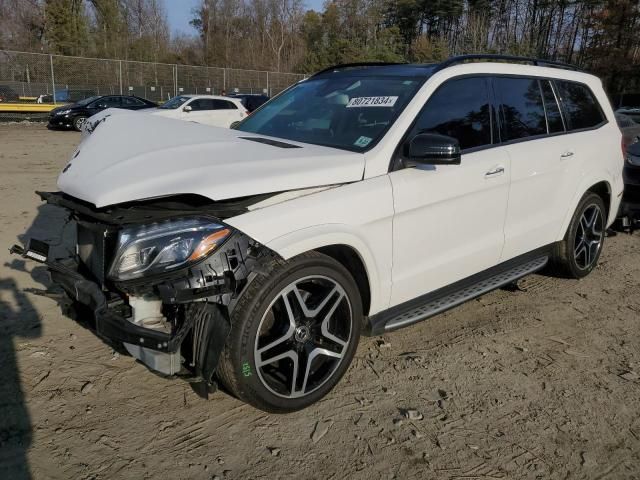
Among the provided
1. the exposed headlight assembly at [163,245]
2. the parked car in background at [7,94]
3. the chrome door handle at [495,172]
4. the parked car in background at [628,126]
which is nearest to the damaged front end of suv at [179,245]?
the exposed headlight assembly at [163,245]

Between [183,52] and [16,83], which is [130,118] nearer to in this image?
[16,83]

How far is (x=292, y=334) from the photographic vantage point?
2.93 meters

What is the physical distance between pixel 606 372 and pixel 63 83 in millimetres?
29545

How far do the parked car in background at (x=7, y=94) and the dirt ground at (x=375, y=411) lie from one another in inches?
992

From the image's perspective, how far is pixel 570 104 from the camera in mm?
4867

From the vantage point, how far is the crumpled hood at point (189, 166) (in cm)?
256

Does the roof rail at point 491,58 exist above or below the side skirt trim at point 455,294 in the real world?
above

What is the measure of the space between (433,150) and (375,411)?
58.6 inches

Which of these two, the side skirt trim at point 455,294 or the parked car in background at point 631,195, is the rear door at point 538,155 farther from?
the parked car in background at point 631,195

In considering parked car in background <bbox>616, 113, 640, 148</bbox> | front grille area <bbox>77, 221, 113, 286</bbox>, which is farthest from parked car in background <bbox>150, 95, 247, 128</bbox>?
front grille area <bbox>77, 221, 113, 286</bbox>

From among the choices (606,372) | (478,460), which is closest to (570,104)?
(606,372)

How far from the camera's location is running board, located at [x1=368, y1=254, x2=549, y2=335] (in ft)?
11.0

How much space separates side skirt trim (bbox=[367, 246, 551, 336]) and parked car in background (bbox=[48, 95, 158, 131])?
18.2m

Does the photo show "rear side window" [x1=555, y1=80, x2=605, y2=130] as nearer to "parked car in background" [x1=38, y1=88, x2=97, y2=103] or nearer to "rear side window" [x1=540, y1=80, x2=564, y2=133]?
"rear side window" [x1=540, y1=80, x2=564, y2=133]
